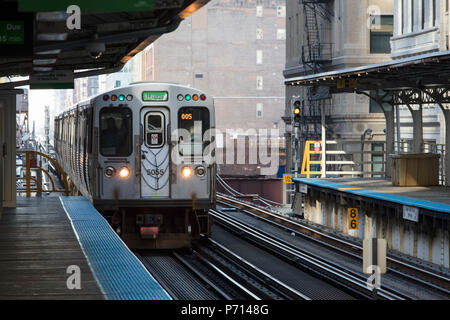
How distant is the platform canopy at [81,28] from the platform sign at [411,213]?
642 centimetres

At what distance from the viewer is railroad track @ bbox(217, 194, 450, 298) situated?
1479 cm

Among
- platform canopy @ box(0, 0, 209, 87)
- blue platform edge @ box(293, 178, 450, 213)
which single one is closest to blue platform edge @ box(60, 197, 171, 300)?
platform canopy @ box(0, 0, 209, 87)

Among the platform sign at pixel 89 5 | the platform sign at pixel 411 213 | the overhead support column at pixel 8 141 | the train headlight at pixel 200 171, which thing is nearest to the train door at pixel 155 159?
the train headlight at pixel 200 171

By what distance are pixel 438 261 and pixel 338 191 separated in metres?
5.46

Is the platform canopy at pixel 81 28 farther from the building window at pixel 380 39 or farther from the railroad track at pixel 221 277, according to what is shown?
the building window at pixel 380 39

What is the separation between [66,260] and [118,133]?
7.16 metres

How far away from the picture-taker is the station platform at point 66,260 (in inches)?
317

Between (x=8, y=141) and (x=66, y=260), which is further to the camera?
(x=8, y=141)

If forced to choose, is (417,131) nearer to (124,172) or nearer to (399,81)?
(399,81)

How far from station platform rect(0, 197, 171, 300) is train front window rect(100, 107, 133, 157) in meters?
1.93

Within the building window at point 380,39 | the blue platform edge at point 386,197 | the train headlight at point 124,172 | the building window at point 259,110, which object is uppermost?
the building window at point 380,39

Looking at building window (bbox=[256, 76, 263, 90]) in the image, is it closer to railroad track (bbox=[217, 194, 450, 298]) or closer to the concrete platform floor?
railroad track (bbox=[217, 194, 450, 298])

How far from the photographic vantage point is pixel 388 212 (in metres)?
19.0

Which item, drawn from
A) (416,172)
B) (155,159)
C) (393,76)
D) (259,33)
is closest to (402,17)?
(416,172)
